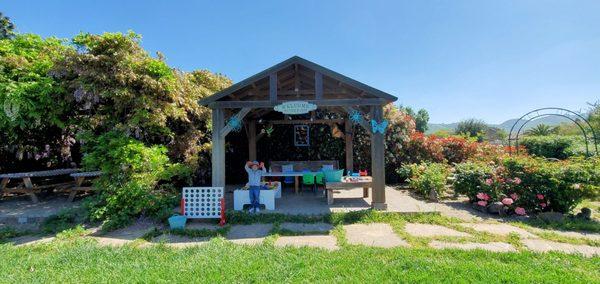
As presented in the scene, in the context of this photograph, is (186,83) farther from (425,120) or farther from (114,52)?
(425,120)

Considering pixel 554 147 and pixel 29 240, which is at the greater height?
pixel 554 147

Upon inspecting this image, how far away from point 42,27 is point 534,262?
478 inches

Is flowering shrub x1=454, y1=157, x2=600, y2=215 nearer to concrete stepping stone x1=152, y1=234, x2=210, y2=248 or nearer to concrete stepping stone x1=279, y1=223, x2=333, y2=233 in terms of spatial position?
concrete stepping stone x1=279, y1=223, x2=333, y2=233

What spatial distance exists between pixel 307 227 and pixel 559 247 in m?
3.79

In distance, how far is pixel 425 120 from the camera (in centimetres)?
3950

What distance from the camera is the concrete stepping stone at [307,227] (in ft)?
17.0

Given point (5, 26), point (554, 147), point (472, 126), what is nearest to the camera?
point (554, 147)

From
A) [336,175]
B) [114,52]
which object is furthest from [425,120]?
[114,52]

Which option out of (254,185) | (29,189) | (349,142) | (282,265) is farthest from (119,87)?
(349,142)

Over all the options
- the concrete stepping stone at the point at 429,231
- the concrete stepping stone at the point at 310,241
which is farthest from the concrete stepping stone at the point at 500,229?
the concrete stepping stone at the point at 310,241

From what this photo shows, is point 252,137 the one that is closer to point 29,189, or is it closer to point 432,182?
point 432,182

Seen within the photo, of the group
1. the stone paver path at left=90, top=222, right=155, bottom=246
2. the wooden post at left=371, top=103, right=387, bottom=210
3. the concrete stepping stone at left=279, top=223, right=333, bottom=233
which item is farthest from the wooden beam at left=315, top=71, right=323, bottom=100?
the stone paver path at left=90, top=222, right=155, bottom=246

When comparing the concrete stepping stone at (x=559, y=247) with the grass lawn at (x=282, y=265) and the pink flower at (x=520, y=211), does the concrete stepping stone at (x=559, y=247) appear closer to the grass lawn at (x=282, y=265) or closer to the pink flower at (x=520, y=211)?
the grass lawn at (x=282, y=265)

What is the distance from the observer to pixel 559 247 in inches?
168
